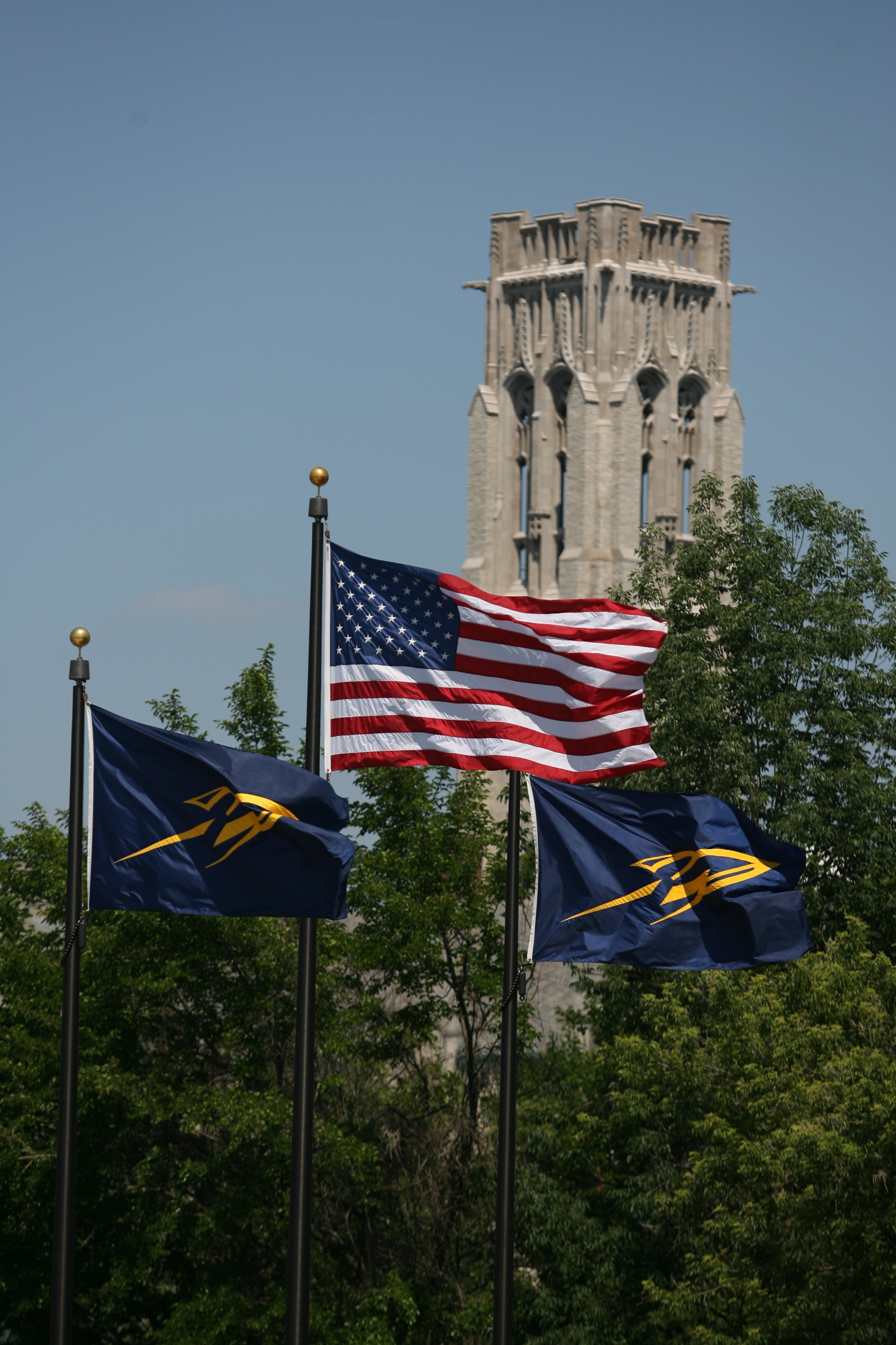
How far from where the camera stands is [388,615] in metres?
15.7

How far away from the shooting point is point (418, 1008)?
31594 millimetres

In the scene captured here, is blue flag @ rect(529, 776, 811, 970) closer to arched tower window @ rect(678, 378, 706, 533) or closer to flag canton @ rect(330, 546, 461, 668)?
flag canton @ rect(330, 546, 461, 668)

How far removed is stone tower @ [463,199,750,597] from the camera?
8356cm

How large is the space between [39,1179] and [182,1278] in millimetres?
3903

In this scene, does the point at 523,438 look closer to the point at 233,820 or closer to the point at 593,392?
the point at 593,392

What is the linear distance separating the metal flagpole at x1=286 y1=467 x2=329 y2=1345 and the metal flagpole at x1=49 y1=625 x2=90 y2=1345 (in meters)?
1.64

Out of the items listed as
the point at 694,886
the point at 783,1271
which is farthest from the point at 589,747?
the point at 783,1271

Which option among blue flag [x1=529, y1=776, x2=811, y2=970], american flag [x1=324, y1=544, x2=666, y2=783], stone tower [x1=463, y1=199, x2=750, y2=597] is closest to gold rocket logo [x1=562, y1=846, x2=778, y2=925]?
blue flag [x1=529, y1=776, x2=811, y2=970]

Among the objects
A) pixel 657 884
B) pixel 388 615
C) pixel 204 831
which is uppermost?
pixel 388 615

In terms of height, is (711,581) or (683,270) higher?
(683,270)

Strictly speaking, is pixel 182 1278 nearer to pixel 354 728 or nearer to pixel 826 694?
pixel 826 694

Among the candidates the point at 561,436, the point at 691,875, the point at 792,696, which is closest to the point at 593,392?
the point at 561,436

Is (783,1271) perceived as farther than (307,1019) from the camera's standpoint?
Yes

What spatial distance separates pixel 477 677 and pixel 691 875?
8.08ft
